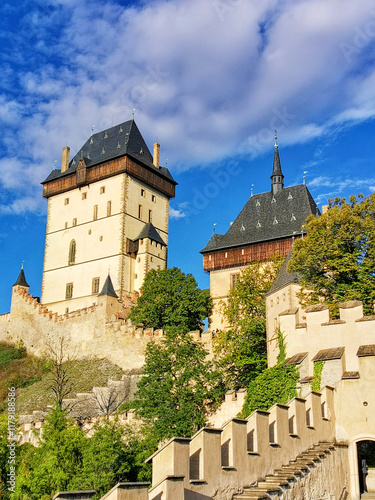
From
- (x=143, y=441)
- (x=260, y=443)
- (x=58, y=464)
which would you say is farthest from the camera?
(x=143, y=441)

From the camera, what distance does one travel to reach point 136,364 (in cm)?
3722

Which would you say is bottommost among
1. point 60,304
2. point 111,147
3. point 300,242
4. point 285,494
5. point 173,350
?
point 285,494

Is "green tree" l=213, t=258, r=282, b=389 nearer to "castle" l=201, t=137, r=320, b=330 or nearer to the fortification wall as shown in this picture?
"castle" l=201, t=137, r=320, b=330

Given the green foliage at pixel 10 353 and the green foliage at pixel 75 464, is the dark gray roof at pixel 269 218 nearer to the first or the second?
the green foliage at pixel 10 353

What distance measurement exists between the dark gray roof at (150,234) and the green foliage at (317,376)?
3343 cm

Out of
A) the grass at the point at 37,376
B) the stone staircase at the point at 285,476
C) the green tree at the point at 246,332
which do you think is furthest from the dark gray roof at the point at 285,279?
the grass at the point at 37,376

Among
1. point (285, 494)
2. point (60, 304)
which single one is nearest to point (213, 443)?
point (285, 494)

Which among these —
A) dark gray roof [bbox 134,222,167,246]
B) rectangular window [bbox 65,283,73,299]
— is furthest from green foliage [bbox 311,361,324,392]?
rectangular window [bbox 65,283,73,299]

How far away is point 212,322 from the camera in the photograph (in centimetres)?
4262

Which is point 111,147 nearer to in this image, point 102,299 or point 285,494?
point 102,299

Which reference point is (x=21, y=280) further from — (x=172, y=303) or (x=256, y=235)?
(x=256, y=235)

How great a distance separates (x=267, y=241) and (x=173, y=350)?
58.1ft

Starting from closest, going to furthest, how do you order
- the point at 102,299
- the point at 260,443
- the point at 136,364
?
the point at 260,443, the point at 136,364, the point at 102,299

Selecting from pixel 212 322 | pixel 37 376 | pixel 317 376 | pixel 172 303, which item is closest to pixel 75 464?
pixel 317 376
